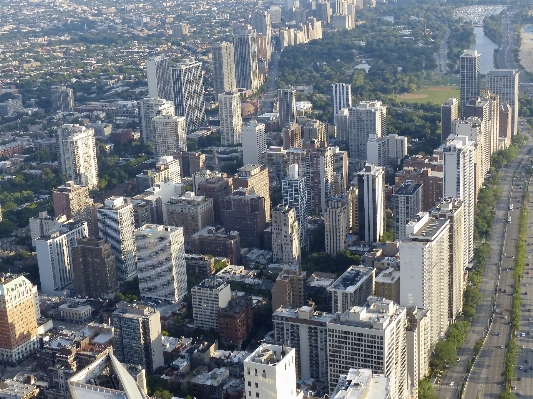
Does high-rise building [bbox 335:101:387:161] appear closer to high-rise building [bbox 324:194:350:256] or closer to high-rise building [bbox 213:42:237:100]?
high-rise building [bbox 324:194:350:256]

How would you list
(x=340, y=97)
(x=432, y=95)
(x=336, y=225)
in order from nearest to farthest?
(x=336, y=225), (x=340, y=97), (x=432, y=95)

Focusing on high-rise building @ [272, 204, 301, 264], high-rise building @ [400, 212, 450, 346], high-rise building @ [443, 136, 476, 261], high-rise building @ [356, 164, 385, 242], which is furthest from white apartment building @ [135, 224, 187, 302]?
high-rise building @ [443, 136, 476, 261]

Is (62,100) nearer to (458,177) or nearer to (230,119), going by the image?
(230,119)

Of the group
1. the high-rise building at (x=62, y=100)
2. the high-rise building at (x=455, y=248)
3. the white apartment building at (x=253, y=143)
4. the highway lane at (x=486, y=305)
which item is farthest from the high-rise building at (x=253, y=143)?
the high-rise building at (x=62, y=100)

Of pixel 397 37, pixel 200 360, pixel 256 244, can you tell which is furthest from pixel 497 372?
pixel 397 37

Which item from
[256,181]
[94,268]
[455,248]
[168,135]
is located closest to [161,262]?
[94,268]

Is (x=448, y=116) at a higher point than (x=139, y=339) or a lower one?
higher

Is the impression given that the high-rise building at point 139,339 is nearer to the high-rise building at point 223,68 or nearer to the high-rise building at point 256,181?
the high-rise building at point 256,181
